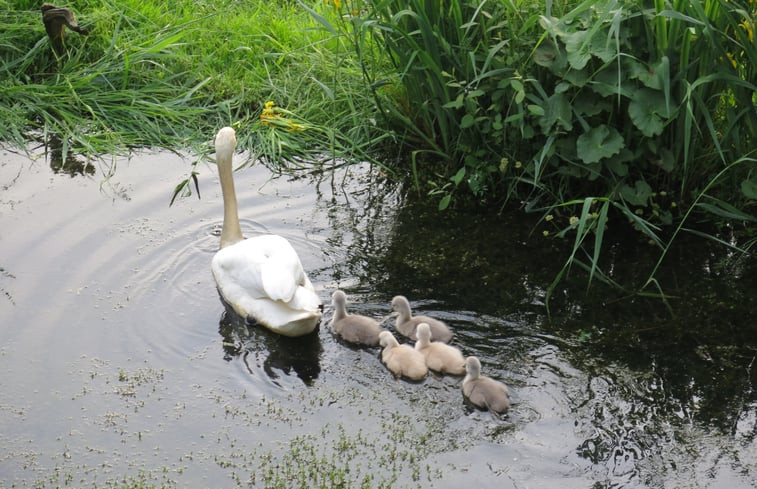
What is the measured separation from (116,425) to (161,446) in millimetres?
285

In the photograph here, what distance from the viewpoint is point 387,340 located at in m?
5.29

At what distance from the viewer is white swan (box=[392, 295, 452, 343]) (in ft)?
17.7

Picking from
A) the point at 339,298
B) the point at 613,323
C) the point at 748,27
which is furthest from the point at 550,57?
the point at 339,298

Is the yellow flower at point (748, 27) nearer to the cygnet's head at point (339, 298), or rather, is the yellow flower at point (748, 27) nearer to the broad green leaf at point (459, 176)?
the broad green leaf at point (459, 176)

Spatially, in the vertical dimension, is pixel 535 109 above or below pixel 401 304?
above

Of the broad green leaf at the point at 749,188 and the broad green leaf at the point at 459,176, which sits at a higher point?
the broad green leaf at the point at 459,176

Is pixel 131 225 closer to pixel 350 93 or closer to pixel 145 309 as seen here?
pixel 145 309

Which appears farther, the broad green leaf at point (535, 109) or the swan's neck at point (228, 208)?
the swan's neck at point (228, 208)

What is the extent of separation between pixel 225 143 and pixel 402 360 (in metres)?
1.98

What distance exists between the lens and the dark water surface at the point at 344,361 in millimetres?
4574

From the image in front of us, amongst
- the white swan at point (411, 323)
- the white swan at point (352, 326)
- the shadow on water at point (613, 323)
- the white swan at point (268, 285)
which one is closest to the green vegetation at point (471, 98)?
the shadow on water at point (613, 323)

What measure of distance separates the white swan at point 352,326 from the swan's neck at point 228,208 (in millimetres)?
938

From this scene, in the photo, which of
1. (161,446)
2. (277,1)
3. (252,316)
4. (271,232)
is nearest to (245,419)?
(161,446)

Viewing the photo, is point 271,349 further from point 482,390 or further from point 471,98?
point 471,98
